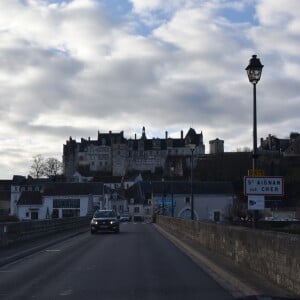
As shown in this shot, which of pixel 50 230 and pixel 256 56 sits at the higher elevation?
pixel 256 56

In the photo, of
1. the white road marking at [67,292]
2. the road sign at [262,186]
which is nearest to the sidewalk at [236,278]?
the road sign at [262,186]

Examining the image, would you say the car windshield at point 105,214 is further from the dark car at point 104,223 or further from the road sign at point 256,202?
the road sign at point 256,202

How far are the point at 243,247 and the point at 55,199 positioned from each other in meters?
126

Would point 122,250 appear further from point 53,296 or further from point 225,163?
point 225,163

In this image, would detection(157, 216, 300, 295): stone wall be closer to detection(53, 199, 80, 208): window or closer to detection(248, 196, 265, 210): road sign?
detection(248, 196, 265, 210): road sign

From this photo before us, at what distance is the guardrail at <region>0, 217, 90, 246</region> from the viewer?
26.6 metres

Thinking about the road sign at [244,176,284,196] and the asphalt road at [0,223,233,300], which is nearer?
the asphalt road at [0,223,233,300]

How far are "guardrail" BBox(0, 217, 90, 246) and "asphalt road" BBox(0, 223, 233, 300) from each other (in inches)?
118

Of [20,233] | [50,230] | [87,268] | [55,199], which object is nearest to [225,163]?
[55,199]

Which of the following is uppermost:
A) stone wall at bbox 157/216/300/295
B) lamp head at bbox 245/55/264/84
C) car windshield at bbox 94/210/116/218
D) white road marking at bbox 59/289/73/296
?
lamp head at bbox 245/55/264/84

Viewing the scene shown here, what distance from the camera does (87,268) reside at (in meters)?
18.5

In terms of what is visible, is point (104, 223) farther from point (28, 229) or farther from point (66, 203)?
point (66, 203)

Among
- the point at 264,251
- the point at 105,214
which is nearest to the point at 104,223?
the point at 105,214

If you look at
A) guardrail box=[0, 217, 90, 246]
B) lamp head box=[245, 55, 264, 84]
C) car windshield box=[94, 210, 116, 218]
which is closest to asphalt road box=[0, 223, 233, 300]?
guardrail box=[0, 217, 90, 246]
